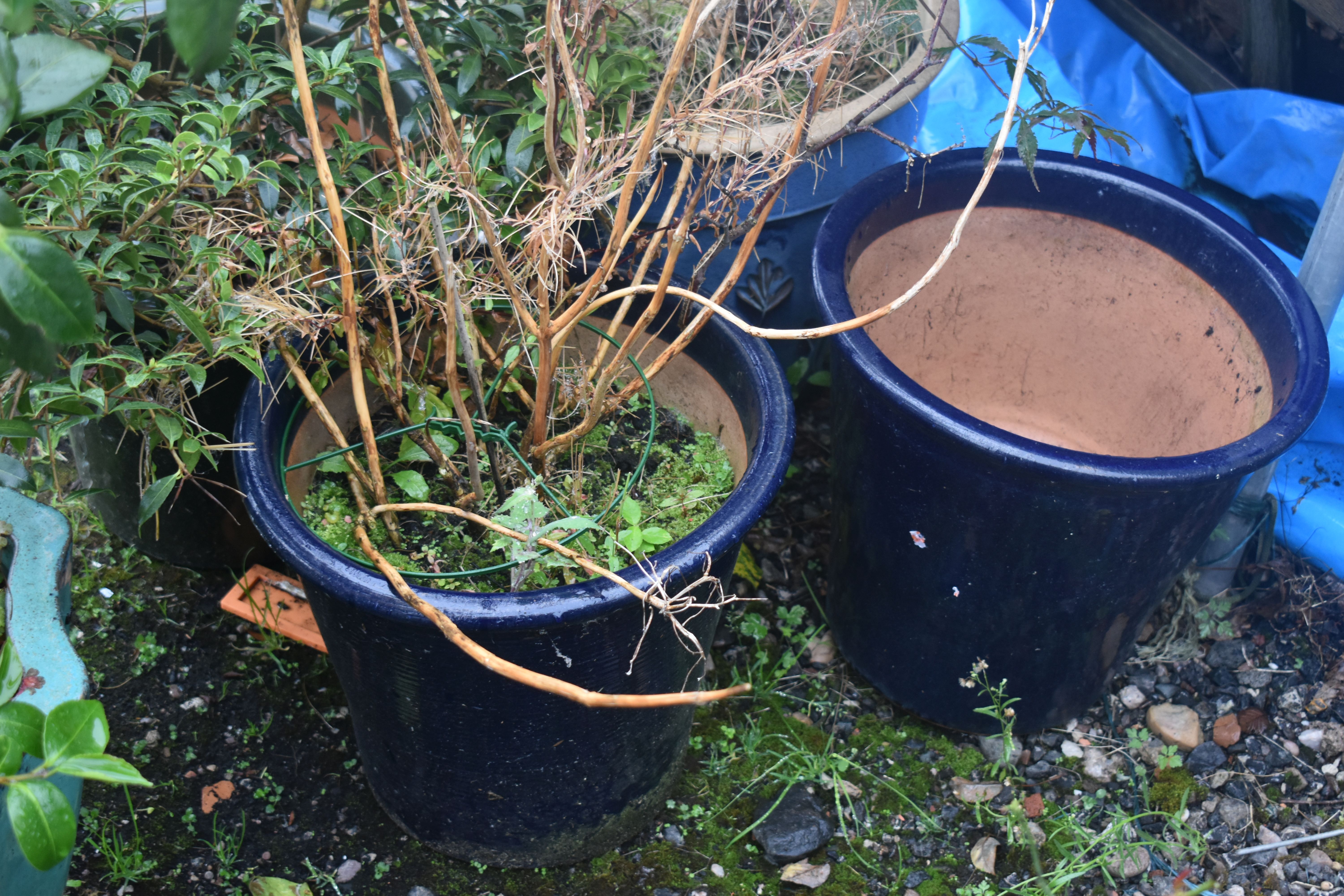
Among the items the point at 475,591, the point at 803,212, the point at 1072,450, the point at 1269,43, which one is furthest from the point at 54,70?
the point at 1269,43

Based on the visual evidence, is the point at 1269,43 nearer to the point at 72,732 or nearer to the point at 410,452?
the point at 410,452

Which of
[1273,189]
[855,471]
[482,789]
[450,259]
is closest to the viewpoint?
[450,259]

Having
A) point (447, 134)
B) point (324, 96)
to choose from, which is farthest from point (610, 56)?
point (324, 96)

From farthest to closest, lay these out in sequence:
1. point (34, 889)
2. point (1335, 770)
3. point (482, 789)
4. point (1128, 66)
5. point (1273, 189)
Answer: point (1128, 66)
point (1273, 189)
point (1335, 770)
point (482, 789)
point (34, 889)

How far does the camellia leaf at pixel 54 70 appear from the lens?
691mm

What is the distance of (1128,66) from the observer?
243 centimetres

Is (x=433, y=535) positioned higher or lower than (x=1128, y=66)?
lower

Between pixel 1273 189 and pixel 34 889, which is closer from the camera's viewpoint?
pixel 34 889

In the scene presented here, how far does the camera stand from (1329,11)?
189 cm

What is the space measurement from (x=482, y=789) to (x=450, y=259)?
2.60ft

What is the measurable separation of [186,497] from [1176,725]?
75.2 inches

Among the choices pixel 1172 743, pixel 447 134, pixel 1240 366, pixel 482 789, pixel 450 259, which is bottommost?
pixel 1172 743

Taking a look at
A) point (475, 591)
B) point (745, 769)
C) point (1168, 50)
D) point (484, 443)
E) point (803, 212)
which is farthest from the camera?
point (1168, 50)

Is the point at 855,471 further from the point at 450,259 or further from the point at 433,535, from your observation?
the point at 450,259
